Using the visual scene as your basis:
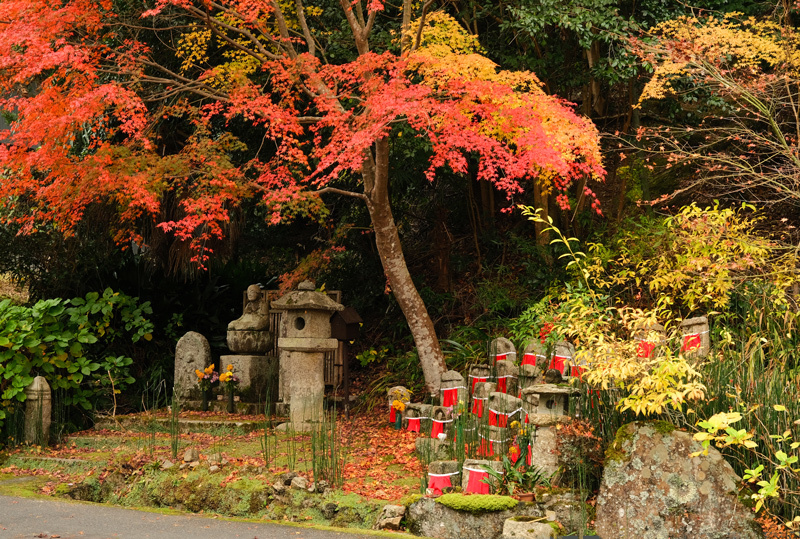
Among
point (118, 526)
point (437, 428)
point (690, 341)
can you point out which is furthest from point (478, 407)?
point (118, 526)

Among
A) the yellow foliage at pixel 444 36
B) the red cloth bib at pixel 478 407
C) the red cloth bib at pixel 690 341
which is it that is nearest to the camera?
the red cloth bib at pixel 690 341

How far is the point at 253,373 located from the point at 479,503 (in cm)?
475

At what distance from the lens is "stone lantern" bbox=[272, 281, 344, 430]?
7.70 m

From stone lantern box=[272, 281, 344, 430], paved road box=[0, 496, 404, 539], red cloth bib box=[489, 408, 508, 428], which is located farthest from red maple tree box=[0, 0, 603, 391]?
paved road box=[0, 496, 404, 539]

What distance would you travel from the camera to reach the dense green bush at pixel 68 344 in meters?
6.96

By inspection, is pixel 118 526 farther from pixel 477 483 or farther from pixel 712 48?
pixel 712 48

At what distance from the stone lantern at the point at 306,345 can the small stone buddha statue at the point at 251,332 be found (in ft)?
2.35

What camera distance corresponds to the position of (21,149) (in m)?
7.13

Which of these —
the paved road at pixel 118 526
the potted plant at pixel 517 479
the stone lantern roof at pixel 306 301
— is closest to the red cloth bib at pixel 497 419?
the potted plant at pixel 517 479

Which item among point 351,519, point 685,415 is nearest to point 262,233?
point 351,519

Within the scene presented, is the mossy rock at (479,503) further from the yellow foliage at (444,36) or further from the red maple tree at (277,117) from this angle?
the yellow foliage at (444,36)

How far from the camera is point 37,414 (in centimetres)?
701

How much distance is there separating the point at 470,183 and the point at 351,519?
603 centimetres

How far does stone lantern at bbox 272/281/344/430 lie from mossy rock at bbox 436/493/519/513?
310 centimetres
